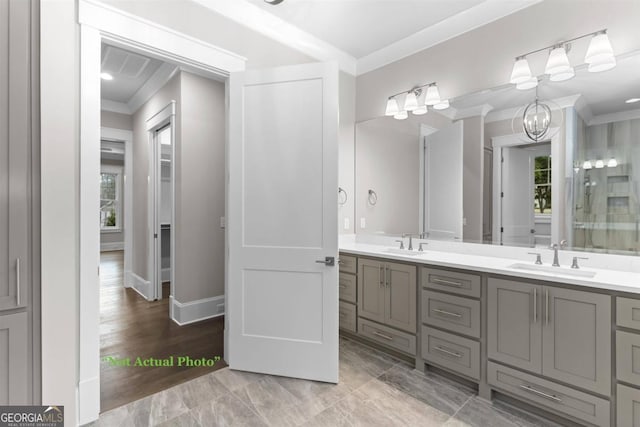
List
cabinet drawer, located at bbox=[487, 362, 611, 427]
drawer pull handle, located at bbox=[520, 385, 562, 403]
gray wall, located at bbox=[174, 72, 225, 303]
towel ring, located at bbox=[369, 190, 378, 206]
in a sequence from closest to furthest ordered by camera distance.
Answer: cabinet drawer, located at bbox=[487, 362, 611, 427]
drawer pull handle, located at bbox=[520, 385, 562, 403]
gray wall, located at bbox=[174, 72, 225, 303]
towel ring, located at bbox=[369, 190, 378, 206]

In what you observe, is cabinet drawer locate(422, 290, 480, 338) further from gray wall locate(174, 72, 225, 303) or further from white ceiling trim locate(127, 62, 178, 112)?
white ceiling trim locate(127, 62, 178, 112)

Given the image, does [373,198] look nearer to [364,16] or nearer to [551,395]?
[364,16]

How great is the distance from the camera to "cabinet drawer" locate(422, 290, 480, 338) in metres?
2.04

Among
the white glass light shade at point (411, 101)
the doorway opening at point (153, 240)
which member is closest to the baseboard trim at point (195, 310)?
the doorway opening at point (153, 240)

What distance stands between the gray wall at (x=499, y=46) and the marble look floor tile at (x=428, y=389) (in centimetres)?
232

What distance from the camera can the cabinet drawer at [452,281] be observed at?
2043 mm

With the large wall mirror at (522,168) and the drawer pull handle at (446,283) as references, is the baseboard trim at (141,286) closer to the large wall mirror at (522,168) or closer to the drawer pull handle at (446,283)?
the large wall mirror at (522,168)

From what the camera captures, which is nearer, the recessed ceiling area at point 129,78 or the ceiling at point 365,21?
the ceiling at point 365,21

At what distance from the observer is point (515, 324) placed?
6.12 ft

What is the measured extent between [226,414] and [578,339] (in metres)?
2.05

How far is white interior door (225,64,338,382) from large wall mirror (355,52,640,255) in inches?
48.1

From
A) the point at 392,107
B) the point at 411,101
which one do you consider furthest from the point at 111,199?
the point at 411,101

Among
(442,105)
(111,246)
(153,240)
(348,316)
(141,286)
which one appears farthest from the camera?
(111,246)

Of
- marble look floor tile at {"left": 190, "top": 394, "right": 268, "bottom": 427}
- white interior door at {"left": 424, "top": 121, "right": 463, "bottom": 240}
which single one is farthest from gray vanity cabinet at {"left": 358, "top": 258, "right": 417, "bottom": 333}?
marble look floor tile at {"left": 190, "top": 394, "right": 268, "bottom": 427}
